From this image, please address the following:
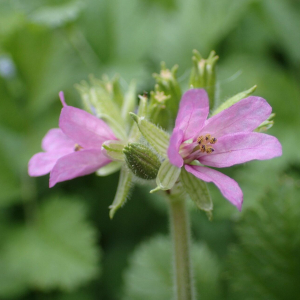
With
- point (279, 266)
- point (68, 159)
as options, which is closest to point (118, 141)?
point (68, 159)

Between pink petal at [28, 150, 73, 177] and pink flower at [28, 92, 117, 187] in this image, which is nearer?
pink flower at [28, 92, 117, 187]

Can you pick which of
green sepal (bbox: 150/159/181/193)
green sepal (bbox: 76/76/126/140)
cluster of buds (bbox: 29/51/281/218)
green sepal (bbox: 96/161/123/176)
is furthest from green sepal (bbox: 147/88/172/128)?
green sepal (bbox: 150/159/181/193)

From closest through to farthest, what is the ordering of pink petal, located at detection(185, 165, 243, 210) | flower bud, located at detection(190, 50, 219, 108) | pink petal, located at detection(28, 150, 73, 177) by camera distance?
pink petal, located at detection(185, 165, 243, 210) → pink petal, located at detection(28, 150, 73, 177) → flower bud, located at detection(190, 50, 219, 108)

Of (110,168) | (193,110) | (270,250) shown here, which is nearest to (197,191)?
(193,110)

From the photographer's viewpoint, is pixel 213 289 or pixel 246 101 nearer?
pixel 246 101

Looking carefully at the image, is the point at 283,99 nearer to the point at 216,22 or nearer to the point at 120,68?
the point at 216,22

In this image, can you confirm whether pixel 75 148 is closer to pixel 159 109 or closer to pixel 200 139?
pixel 159 109

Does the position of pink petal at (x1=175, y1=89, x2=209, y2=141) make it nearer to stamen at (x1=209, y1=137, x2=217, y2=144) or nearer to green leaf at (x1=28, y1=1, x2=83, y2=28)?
stamen at (x1=209, y1=137, x2=217, y2=144)
